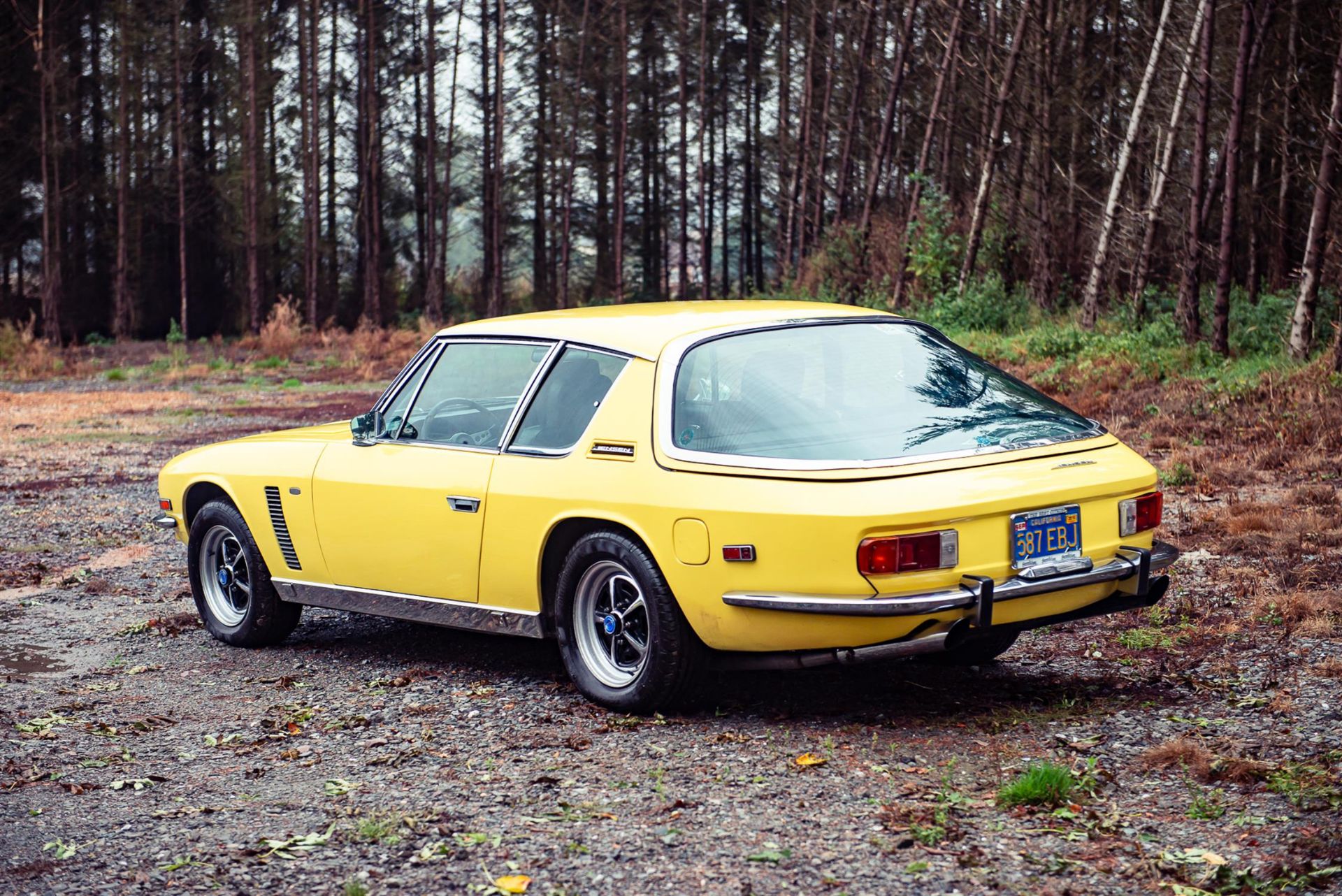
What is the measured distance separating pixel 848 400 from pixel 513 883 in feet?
7.53

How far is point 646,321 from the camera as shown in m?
5.69

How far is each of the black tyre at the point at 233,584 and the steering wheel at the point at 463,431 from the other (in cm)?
123

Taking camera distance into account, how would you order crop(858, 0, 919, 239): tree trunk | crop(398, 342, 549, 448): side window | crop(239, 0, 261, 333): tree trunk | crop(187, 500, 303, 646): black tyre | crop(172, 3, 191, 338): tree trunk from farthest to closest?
crop(172, 3, 191, 338): tree trunk < crop(239, 0, 261, 333): tree trunk < crop(858, 0, 919, 239): tree trunk < crop(187, 500, 303, 646): black tyre < crop(398, 342, 549, 448): side window

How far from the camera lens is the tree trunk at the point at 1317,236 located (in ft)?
46.8

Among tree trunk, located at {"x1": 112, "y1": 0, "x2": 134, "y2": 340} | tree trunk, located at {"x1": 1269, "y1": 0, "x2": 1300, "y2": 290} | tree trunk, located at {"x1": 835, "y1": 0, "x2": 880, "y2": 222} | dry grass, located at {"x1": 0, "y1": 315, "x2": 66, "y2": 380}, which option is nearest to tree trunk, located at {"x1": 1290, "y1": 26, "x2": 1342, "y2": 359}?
tree trunk, located at {"x1": 1269, "y1": 0, "x2": 1300, "y2": 290}

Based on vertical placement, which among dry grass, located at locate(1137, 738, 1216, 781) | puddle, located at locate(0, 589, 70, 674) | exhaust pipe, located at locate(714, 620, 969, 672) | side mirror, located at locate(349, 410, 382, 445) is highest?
side mirror, located at locate(349, 410, 382, 445)

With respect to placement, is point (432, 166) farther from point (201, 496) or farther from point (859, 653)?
point (859, 653)

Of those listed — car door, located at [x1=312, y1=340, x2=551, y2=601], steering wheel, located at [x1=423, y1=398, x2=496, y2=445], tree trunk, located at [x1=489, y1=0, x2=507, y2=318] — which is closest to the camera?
car door, located at [x1=312, y1=340, x2=551, y2=601]

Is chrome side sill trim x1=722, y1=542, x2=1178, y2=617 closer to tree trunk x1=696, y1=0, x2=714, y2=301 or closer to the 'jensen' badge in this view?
the 'jensen' badge

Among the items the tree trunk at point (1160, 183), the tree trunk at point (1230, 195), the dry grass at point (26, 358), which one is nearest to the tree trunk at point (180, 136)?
the dry grass at point (26, 358)

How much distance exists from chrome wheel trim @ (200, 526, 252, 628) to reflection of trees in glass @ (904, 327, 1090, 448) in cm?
349

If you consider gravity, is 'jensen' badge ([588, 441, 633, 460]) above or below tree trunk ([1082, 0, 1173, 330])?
below

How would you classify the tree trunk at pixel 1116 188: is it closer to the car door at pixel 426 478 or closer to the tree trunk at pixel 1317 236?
the tree trunk at pixel 1317 236

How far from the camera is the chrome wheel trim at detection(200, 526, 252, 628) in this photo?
7.07 m
